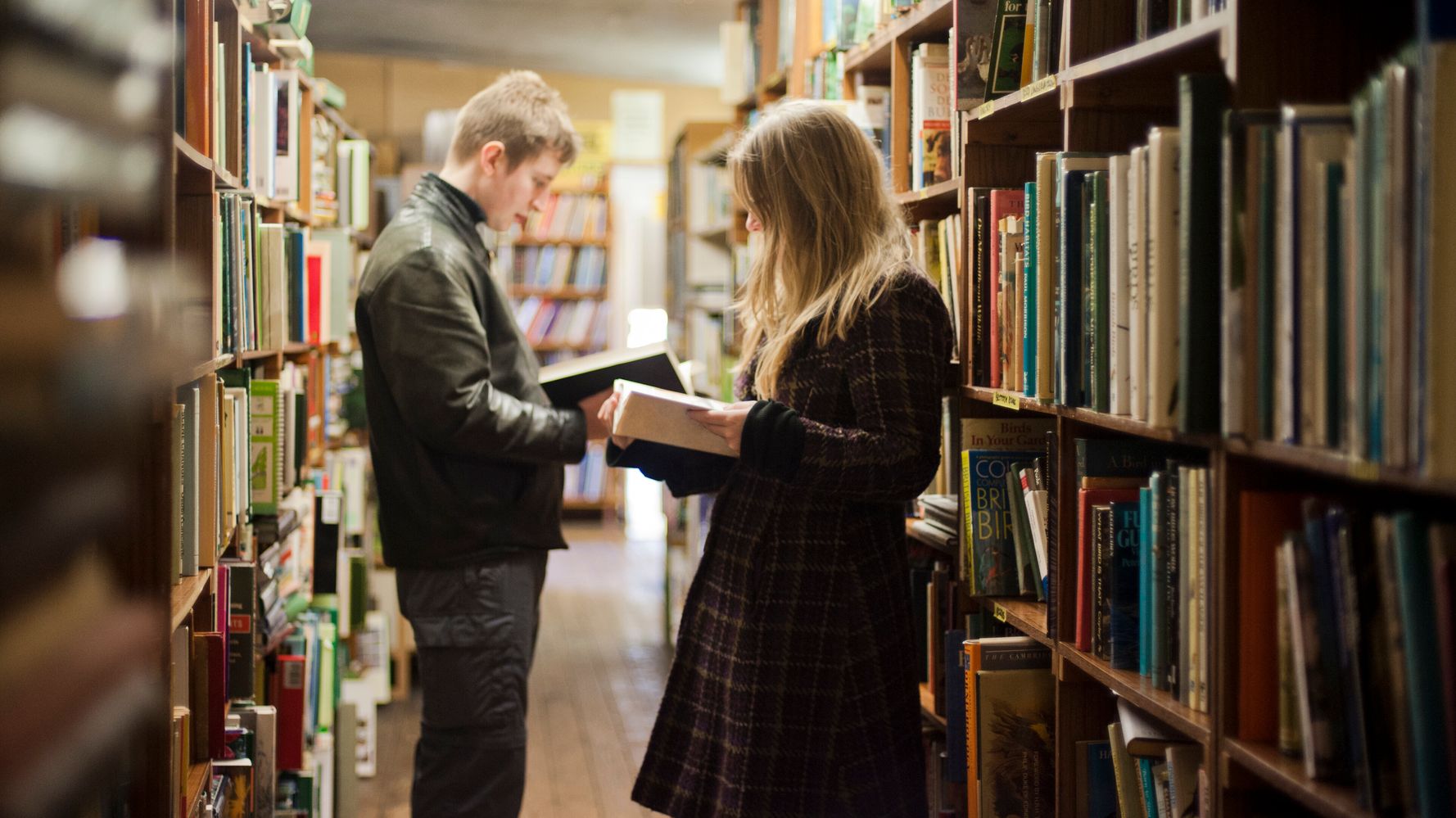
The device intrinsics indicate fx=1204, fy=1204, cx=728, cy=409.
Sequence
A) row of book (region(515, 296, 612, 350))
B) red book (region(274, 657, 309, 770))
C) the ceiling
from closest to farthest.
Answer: red book (region(274, 657, 309, 770)) < the ceiling < row of book (region(515, 296, 612, 350))

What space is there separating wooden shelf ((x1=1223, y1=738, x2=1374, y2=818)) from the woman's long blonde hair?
2.40 feet

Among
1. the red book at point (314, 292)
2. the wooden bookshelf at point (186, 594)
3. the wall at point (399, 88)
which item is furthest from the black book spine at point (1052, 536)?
the wall at point (399, 88)

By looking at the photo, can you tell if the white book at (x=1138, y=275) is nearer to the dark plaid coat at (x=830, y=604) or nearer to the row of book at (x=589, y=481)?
the dark plaid coat at (x=830, y=604)

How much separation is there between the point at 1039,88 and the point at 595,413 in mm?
989

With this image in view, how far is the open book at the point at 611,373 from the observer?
2.02 m

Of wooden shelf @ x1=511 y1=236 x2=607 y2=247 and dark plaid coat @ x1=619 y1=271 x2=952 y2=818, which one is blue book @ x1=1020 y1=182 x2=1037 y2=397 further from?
wooden shelf @ x1=511 y1=236 x2=607 y2=247

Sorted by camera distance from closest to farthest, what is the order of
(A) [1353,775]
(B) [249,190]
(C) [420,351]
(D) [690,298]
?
(A) [1353,775], (C) [420,351], (B) [249,190], (D) [690,298]

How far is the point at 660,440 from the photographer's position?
65.6 inches

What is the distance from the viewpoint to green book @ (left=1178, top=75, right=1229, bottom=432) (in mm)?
1029

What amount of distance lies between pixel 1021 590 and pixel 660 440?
551 mm

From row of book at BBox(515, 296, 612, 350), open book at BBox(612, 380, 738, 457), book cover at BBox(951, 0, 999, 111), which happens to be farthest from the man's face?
row of book at BBox(515, 296, 612, 350)

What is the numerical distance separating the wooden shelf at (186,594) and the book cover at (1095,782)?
3.45 feet

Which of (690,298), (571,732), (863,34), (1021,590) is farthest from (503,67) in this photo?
(1021,590)

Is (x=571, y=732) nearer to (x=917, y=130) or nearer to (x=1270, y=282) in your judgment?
(x=917, y=130)
